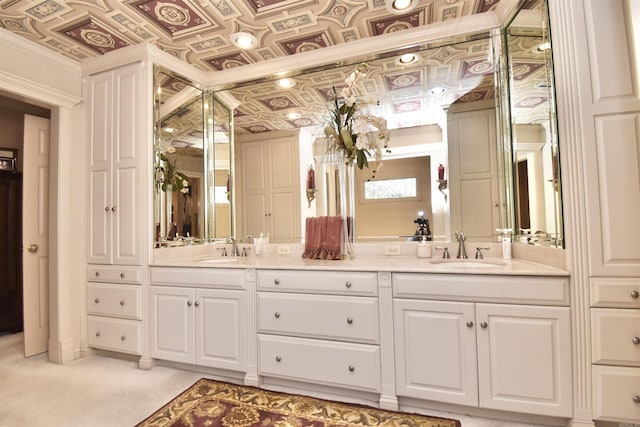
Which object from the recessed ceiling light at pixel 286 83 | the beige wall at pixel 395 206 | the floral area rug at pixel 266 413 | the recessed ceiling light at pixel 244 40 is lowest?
the floral area rug at pixel 266 413

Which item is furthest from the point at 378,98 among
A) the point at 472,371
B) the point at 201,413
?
the point at 201,413

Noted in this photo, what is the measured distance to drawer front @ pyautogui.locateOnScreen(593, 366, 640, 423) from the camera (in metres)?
1.46

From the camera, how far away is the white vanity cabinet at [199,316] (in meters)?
2.17

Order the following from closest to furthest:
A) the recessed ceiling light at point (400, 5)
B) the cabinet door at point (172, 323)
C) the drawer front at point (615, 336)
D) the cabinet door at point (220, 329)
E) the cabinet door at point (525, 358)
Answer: the drawer front at point (615, 336)
the cabinet door at point (525, 358)
the recessed ceiling light at point (400, 5)
the cabinet door at point (220, 329)
the cabinet door at point (172, 323)

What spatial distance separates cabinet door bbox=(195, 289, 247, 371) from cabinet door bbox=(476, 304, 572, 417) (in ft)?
4.70

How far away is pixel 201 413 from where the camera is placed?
1.83 metres

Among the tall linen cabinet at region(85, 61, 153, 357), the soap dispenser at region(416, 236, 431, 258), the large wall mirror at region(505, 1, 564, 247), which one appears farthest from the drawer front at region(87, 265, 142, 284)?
the large wall mirror at region(505, 1, 564, 247)

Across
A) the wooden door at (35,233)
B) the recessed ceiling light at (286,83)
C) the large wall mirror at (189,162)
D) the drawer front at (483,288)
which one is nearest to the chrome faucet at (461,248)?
the drawer front at (483,288)

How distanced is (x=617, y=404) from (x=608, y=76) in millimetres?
1498

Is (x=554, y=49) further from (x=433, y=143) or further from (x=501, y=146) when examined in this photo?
(x=433, y=143)

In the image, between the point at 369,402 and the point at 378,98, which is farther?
the point at 378,98

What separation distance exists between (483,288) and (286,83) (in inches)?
85.6

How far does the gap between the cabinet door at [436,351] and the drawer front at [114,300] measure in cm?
193

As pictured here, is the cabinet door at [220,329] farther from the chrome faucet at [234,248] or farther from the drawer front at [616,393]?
the drawer front at [616,393]
